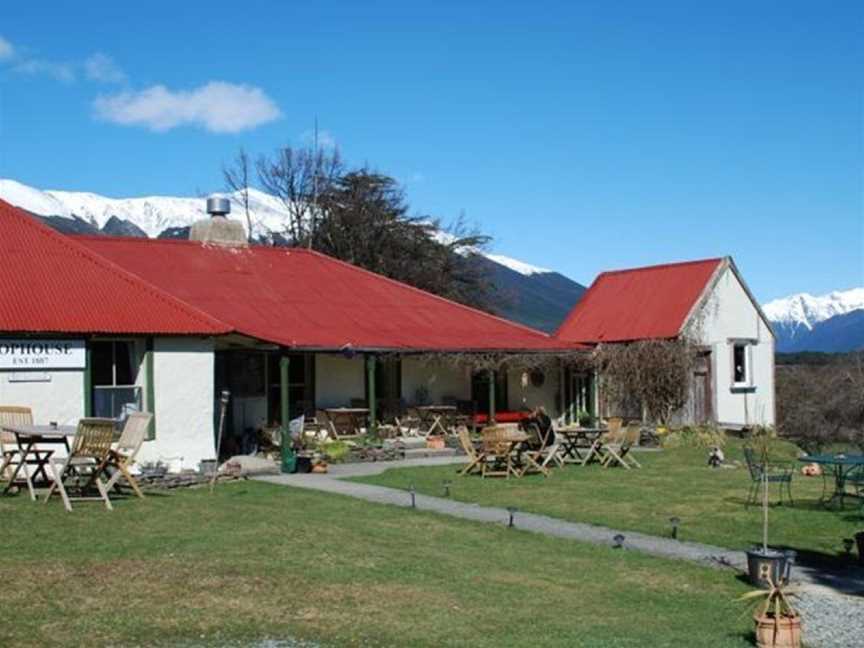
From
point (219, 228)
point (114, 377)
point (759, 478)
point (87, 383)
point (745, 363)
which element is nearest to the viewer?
point (759, 478)

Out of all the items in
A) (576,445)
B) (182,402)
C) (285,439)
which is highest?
(182,402)

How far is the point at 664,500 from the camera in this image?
1622 cm

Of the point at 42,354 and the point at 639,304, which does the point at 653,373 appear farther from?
the point at 42,354

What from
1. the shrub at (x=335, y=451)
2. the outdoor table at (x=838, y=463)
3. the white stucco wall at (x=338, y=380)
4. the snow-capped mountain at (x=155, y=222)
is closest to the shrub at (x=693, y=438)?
the white stucco wall at (x=338, y=380)

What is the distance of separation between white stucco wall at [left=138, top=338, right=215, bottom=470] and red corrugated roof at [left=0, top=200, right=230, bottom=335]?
45 centimetres

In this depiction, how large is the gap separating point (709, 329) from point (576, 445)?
40.8 feet

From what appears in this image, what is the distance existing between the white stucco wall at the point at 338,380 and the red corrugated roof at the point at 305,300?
3.51ft

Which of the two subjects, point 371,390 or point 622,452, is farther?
point 371,390

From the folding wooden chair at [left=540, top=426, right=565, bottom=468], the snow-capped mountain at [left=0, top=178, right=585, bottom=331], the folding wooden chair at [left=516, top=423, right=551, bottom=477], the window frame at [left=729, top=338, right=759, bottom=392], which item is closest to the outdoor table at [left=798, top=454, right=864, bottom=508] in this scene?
the folding wooden chair at [left=516, top=423, right=551, bottom=477]

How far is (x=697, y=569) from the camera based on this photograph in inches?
429

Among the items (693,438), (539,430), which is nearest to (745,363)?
(693,438)

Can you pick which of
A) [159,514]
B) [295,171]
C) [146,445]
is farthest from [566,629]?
[295,171]

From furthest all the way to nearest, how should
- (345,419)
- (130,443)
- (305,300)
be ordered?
(305,300), (345,419), (130,443)

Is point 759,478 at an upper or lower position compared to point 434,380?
lower
